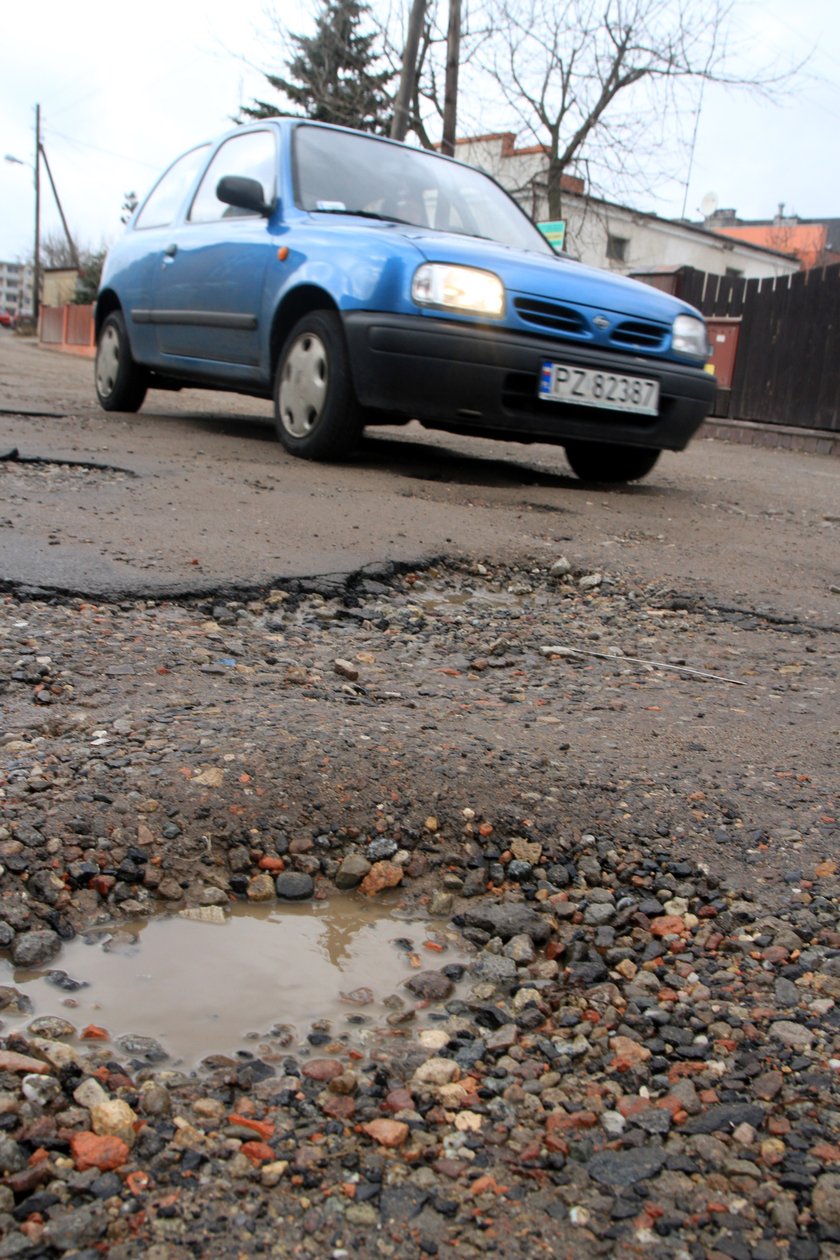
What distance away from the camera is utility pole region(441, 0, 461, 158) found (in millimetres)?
18938

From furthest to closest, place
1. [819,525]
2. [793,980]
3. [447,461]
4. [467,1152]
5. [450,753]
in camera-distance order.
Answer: [447,461] < [819,525] < [450,753] < [793,980] < [467,1152]

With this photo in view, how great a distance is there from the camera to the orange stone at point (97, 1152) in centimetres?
108

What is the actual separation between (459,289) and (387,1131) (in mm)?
4022

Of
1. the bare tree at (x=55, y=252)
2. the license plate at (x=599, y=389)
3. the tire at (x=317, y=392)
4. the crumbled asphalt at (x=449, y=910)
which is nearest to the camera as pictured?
the crumbled asphalt at (x=449, y=910)

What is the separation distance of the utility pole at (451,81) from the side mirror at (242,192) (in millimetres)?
14934

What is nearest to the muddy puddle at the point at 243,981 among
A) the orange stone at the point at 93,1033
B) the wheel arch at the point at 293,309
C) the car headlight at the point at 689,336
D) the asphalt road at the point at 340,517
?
the orange stone at the point at 93,1033

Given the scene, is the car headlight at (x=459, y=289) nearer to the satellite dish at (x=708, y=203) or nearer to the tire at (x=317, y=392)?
the tire at (x=317, y=392)

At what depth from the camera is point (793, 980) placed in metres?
1.48

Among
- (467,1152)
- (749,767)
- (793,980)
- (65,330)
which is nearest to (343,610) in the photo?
(749,767)

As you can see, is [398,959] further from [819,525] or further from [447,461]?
[447,461]

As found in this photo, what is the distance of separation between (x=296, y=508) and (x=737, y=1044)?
9.89 ft

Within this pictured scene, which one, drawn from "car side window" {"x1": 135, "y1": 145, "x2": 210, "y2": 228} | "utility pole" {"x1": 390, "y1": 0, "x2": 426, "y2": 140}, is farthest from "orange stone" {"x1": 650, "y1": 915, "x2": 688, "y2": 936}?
"utility pole" {"x1": 390, "y1": 0, "x2": 426, "y2": 140}

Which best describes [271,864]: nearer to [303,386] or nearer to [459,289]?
[459,289]

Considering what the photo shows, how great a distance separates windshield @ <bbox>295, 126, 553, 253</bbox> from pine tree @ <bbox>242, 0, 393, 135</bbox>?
867 inches
